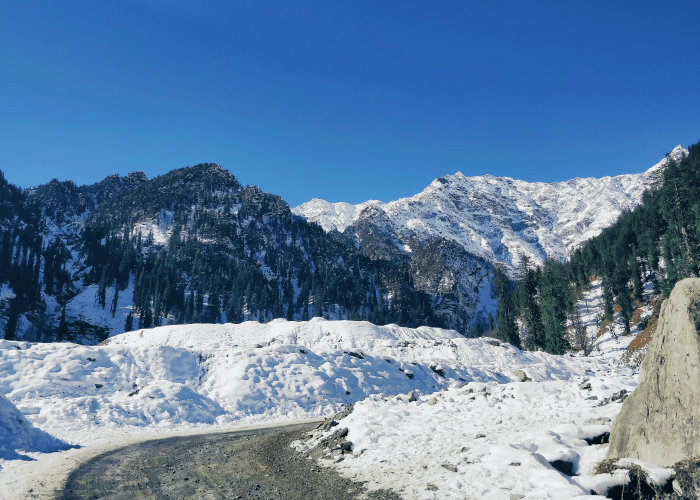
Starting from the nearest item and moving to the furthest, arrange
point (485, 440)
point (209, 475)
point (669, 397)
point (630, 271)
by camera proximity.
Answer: point (669, 397)
point (209, 475)
point (485, 440)
point (630, 271)

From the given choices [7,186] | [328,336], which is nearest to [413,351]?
Result: [328,336]

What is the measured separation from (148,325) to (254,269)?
68129 mm

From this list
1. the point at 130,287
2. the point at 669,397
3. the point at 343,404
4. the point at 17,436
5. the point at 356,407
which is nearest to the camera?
the point at 669,397

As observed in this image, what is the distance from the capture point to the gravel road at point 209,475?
31.9 ft

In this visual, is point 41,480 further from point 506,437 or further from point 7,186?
point 7,186

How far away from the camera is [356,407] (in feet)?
58.2

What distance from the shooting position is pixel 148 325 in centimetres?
12300

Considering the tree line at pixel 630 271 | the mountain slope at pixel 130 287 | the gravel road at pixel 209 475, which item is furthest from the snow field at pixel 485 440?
the mountain slope at pixel 130 287

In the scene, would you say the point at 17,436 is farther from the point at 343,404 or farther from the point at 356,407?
the point at 343,404

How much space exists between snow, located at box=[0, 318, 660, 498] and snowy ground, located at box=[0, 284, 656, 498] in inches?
2.3

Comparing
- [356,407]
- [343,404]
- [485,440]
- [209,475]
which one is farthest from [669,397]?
[343,404]

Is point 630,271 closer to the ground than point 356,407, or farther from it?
farther from it

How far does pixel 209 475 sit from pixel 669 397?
1219cm

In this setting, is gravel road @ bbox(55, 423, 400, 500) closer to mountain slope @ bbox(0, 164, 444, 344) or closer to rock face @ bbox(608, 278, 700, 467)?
rock face @ bbox(608, 278, 700, 467)
